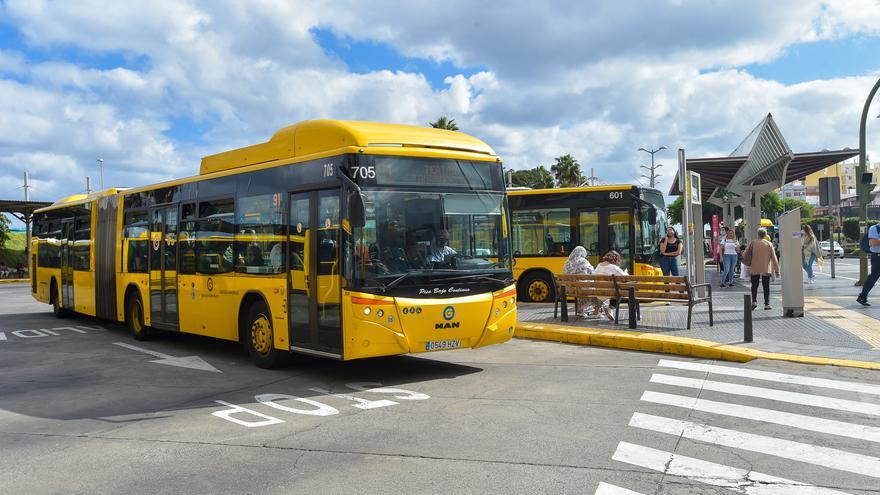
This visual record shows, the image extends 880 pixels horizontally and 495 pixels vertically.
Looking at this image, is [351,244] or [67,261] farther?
[67,261]

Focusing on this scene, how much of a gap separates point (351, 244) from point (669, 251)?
1106cm

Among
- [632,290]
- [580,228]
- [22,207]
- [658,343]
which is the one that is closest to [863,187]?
[580,228]

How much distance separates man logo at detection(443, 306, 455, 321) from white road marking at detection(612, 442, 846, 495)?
11.1 ft

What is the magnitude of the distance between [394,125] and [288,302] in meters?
2.67

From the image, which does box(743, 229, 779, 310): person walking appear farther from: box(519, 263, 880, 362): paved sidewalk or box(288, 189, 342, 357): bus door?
box(288, 189, 342, 357): bus door

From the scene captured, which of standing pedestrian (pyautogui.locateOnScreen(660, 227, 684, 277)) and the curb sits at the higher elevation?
standing pedestrian (pyautogui.locateOnScreen(660, 227, 684, 277))

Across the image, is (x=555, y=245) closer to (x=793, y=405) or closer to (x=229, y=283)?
(x=229, y=283)

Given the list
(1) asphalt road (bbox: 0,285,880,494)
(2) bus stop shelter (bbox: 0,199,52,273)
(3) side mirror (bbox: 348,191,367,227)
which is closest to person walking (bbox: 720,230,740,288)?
(1) asphalt road (bbox: 0,285,880,494)

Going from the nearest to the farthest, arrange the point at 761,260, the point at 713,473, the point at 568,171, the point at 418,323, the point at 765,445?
the point at 713,473 → the point at 765,445 → the point at 418,323 → the point at 761,260 → the point at 568,171

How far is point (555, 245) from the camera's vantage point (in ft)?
58.1

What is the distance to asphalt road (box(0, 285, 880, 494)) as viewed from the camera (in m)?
5.13

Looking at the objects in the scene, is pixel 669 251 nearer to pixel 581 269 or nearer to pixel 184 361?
pixel 581 269

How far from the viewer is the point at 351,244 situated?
840cm

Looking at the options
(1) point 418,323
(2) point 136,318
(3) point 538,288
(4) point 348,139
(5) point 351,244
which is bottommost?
(2) point 136,318
